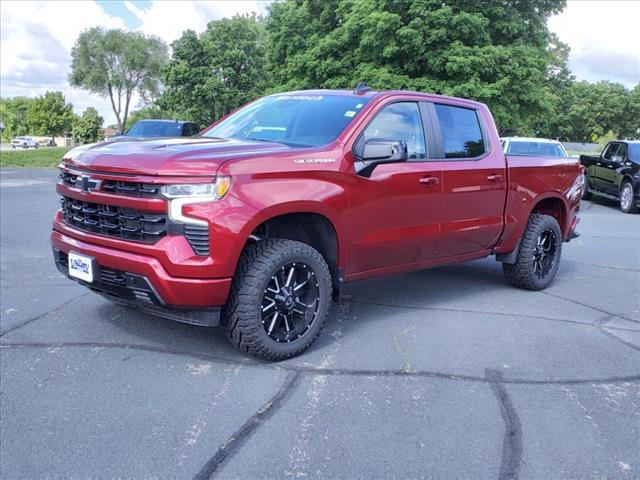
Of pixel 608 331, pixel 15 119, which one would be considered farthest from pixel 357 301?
pixel 15 119

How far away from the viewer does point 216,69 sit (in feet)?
121

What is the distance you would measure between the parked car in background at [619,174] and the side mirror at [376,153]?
12.6 meters

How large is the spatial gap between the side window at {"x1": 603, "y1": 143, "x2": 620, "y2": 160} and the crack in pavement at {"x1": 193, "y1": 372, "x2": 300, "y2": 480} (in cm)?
1504

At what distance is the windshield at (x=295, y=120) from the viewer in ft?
14.7

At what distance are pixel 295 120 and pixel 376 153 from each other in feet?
2.84

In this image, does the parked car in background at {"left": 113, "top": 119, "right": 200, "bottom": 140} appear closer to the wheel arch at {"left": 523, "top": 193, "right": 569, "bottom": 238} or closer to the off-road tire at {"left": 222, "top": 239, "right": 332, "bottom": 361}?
the wheel arch at {"left": 523, "top": 193, "right": 569, "bottom": 238}

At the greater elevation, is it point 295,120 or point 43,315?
point 295,120

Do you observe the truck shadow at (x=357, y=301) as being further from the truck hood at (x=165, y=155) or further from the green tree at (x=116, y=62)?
the green tree at (x=116, y=62)

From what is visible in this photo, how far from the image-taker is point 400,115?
15.8ft

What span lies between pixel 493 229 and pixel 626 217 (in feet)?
33.7

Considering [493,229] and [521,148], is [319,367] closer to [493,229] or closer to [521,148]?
[493,229]

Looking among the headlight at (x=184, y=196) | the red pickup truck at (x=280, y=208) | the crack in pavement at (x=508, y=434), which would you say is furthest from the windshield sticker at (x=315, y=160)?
the crack in pavement at (x=508, y=434)

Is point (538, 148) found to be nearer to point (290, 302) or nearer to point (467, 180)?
point (467, 180)

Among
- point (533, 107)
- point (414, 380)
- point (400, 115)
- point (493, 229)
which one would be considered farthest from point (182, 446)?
point (533, 107)
